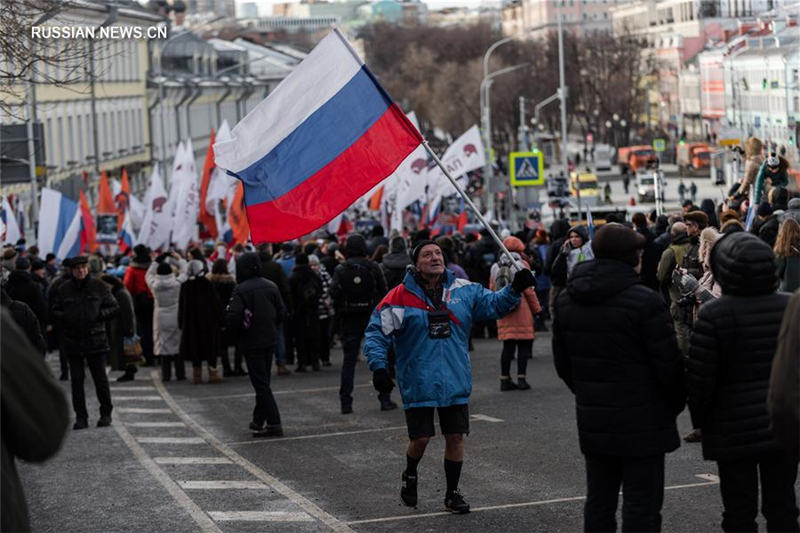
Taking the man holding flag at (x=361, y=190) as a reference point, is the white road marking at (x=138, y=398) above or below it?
below

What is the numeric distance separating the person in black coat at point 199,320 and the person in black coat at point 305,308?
3.13 feet

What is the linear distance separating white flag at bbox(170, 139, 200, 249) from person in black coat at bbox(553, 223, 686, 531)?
2577 centimetres

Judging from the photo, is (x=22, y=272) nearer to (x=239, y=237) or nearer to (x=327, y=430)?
(x=327, y=430)

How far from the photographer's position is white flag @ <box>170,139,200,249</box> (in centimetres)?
3353

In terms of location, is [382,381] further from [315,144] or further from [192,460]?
[192,460]

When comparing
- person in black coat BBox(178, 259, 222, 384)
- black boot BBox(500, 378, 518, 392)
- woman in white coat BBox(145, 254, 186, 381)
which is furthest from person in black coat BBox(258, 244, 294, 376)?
black boot BBox(500, 378, 518, 392)

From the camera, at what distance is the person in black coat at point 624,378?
7.86 meters

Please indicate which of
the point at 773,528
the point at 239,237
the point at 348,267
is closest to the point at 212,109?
the point at 239,237

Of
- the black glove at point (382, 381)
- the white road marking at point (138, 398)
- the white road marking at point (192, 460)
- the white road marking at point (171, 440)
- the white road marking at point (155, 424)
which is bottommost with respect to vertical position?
the white road marking at point (192, 460)

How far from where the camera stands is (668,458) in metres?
12.2

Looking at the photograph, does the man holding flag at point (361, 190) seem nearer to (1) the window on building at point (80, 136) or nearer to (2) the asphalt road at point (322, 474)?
(2) the asphalt road at point (322, 474)

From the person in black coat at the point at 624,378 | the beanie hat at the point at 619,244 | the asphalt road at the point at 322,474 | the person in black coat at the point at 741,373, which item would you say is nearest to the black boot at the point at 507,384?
the asphalt road at the point at 322,474

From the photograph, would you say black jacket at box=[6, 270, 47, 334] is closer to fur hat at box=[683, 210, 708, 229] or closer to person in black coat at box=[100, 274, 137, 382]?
person in black coat at box=[100, 274, 137, 382]

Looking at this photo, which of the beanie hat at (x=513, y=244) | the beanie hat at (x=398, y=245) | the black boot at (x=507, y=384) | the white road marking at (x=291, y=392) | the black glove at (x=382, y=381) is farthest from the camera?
the white road marking at (x=291, y=392)
